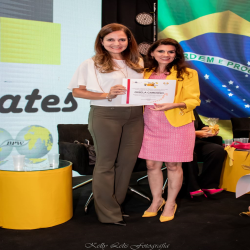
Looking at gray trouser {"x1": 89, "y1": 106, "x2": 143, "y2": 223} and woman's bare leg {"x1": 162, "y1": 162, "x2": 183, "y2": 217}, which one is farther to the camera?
woman's bare leg {"x1": 162, "y1": 162, "x2": 183, "y2": 217}

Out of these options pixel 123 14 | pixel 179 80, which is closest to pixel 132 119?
pixel 179 80

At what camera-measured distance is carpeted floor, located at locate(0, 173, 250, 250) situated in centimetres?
216

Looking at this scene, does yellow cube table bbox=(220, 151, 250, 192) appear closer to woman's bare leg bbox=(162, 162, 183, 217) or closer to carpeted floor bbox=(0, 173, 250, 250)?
carpeted floor bbox=(0, 173, 250, 250)

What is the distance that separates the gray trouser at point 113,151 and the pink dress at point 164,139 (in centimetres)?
9

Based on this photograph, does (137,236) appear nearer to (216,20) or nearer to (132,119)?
(132,119)

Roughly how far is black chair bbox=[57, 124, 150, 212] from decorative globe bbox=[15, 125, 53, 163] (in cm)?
84

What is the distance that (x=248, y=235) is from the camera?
92.4 inches

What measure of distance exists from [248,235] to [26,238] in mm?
1657

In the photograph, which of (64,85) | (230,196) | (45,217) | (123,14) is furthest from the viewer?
(123,14)

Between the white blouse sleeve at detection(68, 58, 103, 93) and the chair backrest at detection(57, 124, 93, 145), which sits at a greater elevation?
the white blouse sleeve at detection(68, 58, 103, 93)

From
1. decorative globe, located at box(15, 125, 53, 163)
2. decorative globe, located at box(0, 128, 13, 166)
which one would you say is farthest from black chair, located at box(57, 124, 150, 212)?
decorative globe, located at box(0, 128, 13, 166)

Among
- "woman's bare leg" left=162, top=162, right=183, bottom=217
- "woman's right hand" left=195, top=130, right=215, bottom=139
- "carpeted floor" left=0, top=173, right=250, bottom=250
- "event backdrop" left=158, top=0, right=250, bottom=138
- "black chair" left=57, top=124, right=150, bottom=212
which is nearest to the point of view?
"carpeted floor" left=0, top=173, right=250, bottom=250

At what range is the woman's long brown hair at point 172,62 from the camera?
257 centimetres

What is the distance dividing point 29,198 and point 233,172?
2385mm
